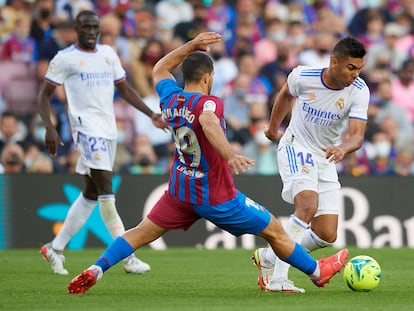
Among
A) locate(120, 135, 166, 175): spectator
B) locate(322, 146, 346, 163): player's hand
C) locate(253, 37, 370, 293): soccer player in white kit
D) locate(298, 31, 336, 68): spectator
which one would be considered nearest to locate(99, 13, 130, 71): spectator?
locate(120, 135, 166, 175): spectator

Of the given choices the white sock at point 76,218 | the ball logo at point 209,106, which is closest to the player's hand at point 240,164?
the ball logo at point 209,106

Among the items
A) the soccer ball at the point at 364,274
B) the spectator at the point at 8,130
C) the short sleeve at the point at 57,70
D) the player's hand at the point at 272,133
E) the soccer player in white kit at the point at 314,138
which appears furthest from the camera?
the spectator at the point at 8,130

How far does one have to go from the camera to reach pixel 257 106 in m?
17.1

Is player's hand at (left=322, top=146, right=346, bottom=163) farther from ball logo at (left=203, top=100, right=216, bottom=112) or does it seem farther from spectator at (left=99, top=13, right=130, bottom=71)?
spectator at (left=99, top=13, right=130, bottom=71)

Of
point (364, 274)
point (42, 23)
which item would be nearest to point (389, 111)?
point (42, 23)

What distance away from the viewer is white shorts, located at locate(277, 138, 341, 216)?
9336 mm

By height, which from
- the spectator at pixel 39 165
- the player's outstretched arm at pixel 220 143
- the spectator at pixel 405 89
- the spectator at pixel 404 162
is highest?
the player's outstretched arm at pixel 220 143

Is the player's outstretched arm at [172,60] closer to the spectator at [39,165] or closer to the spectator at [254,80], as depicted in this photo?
the spectator at [39,165]

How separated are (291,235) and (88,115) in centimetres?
328

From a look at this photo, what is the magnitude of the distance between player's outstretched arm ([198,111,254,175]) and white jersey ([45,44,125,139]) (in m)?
3.61

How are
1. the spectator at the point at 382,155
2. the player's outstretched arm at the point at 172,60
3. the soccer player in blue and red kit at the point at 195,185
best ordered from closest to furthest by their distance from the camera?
the soccer player in blue and red kit at the point at 195,185
the player's outstretched arm at the point at 172,60
the spectator at the point at 382,155

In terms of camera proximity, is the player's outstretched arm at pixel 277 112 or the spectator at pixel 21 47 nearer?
the player's outstretched arm at pixel 277 112

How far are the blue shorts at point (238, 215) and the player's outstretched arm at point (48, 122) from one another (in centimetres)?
312

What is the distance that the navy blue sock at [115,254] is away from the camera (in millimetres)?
8453
